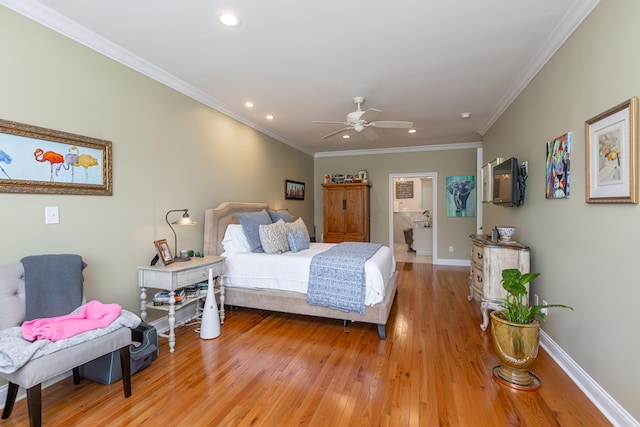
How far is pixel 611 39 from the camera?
1.80m

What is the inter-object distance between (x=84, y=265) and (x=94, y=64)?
165 cm

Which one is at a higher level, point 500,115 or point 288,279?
point 500,115

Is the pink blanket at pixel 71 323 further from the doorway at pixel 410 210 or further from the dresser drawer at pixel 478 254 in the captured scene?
the doorway at pixel 410 210

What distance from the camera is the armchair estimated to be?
58.8 inches

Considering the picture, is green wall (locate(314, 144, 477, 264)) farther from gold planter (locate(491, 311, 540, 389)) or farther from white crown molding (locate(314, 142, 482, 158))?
gold planter (locate(491, 311, 540, 389))

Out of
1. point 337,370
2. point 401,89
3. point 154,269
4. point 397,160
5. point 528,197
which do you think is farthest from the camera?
point 397,160

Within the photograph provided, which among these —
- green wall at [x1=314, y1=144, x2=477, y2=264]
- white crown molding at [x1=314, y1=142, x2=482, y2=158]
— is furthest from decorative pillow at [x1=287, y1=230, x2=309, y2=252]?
white crown molding at [x1=314, y1=142, x2=482, y2=158]

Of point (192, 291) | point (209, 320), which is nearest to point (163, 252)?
point (192, 291)

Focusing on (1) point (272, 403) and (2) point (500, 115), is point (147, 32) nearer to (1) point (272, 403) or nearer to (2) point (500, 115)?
(1) point (272, 403)

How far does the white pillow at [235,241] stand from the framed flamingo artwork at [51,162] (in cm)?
140

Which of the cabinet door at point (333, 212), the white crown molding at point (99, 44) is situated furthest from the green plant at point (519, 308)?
the cabinet door at point (333, 212)

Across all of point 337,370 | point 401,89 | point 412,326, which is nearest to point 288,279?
point 337,370

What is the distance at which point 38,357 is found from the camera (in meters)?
1.53

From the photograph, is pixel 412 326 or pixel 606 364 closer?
pixel 606 364
